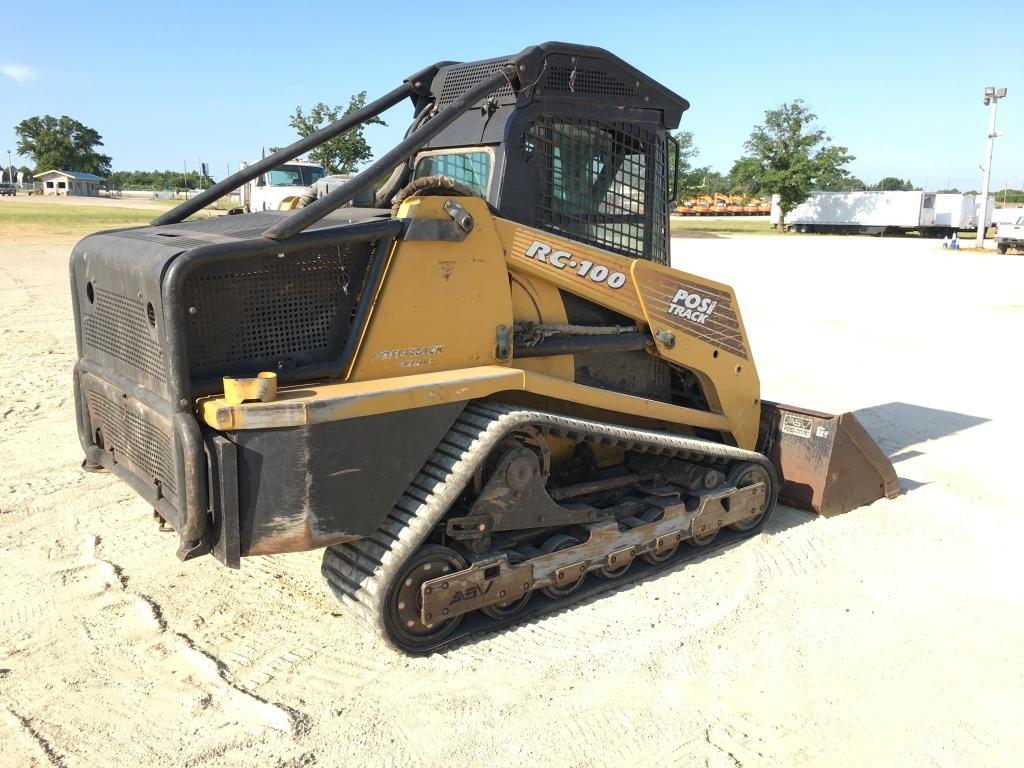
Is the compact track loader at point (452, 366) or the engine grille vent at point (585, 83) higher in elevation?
the engine grille vent at point (585, 83)

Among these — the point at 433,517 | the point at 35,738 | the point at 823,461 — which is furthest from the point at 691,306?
the point at 35,738

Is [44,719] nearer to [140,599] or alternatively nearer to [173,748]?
[173,748]

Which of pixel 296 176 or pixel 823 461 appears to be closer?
pixel 823 461

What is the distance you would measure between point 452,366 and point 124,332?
1.54 meters

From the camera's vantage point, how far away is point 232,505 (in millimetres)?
3539

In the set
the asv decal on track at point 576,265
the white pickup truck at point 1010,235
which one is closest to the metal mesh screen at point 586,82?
the asv decal on track at point 576,265

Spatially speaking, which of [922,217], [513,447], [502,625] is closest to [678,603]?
[502,625]

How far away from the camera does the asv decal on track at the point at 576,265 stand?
4527 millimetres

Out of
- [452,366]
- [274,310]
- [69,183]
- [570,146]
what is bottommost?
[452,366]

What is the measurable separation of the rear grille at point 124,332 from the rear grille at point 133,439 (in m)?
0.23

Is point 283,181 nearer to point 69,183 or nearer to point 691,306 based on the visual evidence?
point 691,306

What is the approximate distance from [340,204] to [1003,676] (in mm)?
3777

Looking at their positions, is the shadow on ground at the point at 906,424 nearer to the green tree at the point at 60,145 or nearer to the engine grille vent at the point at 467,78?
the engine grille vent at the point at 467,78

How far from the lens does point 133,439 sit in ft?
13.4
